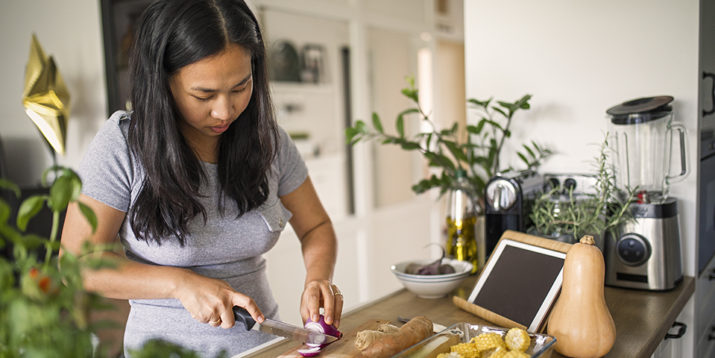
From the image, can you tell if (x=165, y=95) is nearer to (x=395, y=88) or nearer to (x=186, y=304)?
(x=186, y=304)

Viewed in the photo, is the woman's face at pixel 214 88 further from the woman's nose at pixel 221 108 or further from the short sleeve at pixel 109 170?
the short sleeve at pixel 109 170

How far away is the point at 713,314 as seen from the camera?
1.75m

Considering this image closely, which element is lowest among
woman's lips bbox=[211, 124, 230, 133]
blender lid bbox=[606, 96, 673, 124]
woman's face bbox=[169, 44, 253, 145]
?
woman's lips bbox=[211, 124, 230, 133]

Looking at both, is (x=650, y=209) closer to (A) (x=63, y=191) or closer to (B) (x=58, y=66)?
(A) (x=63, y=191)

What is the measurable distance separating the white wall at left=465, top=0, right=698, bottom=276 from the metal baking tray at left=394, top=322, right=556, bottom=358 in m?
0.80

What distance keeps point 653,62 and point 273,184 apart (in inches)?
41.3

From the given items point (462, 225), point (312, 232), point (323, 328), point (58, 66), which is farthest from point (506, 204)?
point (58, 66)

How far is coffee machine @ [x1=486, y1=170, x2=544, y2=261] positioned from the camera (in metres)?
1.37

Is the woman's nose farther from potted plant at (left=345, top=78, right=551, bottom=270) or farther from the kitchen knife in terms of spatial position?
potted plant at (left=345, top=78, right=551, bottom=270)

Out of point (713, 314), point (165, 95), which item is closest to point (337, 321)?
point (165, 95)

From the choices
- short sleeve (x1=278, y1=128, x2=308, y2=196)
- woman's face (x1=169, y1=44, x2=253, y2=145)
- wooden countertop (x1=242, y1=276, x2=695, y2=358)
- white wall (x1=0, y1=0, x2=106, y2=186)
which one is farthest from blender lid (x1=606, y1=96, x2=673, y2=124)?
white wall (x1=0, y1=0, x2=106, y2=186)

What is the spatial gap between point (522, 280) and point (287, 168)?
618 millimetres

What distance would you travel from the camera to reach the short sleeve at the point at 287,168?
4.49ft

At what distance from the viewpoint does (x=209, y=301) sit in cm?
100
